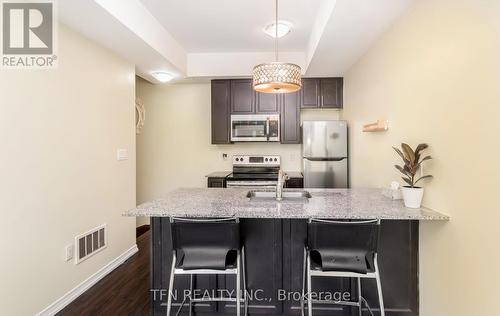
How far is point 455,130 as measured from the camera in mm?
1611

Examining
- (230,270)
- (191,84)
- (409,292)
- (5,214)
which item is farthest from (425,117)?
(191,84)

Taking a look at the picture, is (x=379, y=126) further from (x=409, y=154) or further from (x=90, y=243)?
(x=90, y=243)

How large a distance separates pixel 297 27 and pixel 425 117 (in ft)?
5.71

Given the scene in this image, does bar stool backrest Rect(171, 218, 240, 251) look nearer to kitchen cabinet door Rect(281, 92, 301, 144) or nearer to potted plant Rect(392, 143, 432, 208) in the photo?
potted plant Rect(392, 143, 432, 208)

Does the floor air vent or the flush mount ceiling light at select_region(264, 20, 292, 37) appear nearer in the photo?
the floor air vent

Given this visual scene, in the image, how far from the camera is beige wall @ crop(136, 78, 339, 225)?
453cm

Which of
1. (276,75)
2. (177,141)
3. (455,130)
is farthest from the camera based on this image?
(177,141)

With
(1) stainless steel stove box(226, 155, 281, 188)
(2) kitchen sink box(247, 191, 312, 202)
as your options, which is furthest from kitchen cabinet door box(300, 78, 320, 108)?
(2) kitchen sink box(247, 191, 312, 202)

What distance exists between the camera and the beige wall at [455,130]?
1359mm

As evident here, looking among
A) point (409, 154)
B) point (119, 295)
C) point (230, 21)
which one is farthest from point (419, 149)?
point (119, 295)

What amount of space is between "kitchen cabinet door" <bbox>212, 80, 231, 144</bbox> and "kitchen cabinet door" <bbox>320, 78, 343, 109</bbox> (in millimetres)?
1377

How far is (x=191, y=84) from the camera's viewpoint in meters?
4.51

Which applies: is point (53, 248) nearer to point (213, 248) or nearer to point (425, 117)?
point (213, 248)

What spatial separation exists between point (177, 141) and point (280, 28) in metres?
2.42
